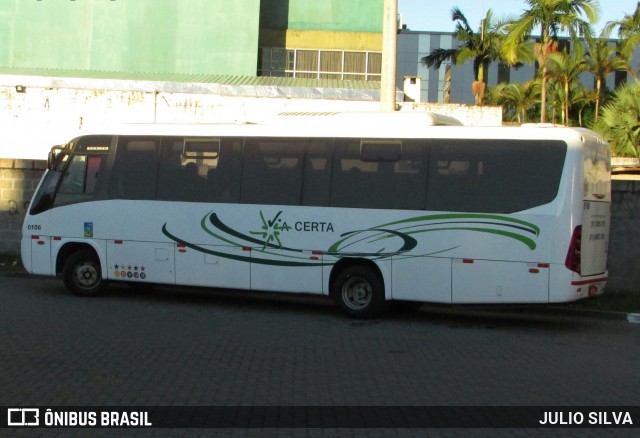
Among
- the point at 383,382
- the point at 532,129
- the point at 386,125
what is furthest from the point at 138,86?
the point at 383,382

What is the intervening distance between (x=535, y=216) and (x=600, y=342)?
2.04m

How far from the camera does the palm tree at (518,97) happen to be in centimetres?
5097

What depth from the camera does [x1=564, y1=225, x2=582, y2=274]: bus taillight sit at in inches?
514

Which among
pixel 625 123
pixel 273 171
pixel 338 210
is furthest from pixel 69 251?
pixel 625 123

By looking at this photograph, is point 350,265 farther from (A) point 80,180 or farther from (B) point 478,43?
(B) point 478,43

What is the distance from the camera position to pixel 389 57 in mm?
18875

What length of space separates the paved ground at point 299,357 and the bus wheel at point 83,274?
0.31m

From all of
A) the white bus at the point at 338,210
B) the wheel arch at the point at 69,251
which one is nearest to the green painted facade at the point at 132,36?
the white bus at the point at 338,210

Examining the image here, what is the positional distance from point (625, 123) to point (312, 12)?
15.7 meters

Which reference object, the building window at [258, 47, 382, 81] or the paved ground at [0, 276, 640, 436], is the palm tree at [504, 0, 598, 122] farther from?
the paved ground at [0, 276, 640, 436]

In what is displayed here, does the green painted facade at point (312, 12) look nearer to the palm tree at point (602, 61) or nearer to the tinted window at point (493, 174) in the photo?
the palm tree at point (602, 61)

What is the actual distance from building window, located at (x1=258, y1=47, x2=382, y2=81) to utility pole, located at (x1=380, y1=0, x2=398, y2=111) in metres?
17.8

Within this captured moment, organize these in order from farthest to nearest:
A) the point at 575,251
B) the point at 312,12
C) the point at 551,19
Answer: the point at 312,12
the point at 551,19
the point at 575,251

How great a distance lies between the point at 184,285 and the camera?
16016mm
